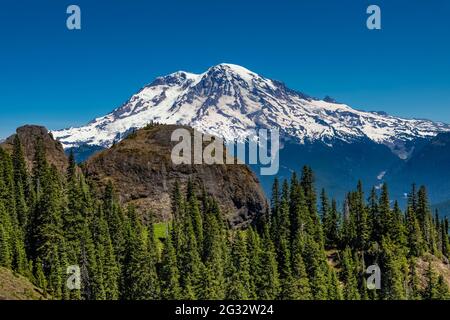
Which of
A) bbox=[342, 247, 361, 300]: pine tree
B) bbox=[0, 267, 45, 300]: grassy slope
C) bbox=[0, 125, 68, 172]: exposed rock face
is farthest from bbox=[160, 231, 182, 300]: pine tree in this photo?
bbox=[0, 125, 68, 172]: exposed rock face

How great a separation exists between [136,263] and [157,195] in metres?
45.1

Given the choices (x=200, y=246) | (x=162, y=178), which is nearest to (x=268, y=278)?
(x=200, y=246)

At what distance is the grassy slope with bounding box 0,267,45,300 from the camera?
200ft

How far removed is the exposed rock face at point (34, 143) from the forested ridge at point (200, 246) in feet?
41.4

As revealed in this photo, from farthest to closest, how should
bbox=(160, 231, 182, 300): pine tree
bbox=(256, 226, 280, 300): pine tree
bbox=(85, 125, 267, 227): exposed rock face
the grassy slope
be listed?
1. bbox=(85, 125, 267, 227): exposed rock face
2. bbox=(256, 226, 280, 300): pine tree
3. bbox=(160, 231, 182, 300): pine tree
4. the grassy slope

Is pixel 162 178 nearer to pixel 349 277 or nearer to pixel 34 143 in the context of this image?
pixel 34 143

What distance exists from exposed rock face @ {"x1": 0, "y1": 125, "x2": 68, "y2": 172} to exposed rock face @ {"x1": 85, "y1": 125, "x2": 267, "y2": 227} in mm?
8041

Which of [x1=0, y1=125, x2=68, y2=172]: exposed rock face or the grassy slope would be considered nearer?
the grassy slope

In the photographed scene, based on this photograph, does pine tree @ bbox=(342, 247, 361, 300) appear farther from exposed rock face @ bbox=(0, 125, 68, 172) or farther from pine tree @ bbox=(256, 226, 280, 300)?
exposed rock face @ bbox=(0, 125, 68, 172)

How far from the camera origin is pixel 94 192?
127125 millimetres

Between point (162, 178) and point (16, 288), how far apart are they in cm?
7735

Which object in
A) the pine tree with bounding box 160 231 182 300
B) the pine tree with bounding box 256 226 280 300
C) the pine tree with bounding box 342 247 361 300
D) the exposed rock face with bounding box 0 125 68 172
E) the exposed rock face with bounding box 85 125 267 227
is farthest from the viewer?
the exposed rock face with bounding box 0 125 68 172

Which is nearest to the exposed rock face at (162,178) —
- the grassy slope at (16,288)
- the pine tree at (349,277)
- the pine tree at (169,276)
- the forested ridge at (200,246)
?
the forested ridge at (200,246)

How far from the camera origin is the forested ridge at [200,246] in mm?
92375
